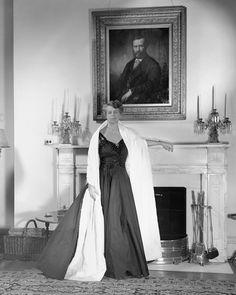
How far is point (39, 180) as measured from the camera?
615 cm

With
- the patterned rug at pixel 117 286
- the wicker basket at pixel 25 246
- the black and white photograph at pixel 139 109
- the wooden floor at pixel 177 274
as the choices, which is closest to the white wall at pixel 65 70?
the black and white photograph at pixel 139 109

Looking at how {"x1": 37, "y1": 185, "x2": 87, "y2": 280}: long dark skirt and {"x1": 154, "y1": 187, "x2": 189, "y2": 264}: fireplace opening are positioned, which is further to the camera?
{"x1": 154, "y1": 187, "x2": 189, "y2": 264}: fireplace opening

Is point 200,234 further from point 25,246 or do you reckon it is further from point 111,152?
point 25,246

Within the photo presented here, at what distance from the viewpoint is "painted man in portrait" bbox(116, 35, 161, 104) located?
595cm

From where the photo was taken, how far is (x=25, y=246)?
577cm

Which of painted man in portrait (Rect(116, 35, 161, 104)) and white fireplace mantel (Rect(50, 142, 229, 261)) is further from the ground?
painted man in portrait (Rect(116, 35, 161, 104))

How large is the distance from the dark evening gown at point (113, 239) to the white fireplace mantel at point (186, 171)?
1.09 meters

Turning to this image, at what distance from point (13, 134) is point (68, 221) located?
2378 mm

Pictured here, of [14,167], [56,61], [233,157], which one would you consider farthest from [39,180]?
[233,157]

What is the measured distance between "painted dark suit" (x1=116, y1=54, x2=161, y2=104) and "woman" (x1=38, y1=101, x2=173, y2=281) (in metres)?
1.07

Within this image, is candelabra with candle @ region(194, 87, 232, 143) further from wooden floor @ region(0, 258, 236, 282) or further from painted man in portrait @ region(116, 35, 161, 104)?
wooden floor @ region(0, 258, 236, 282)

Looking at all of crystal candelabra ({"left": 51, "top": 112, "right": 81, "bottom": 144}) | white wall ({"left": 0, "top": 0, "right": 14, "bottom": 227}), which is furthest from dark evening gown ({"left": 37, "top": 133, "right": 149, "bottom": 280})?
white wall ({"left": 0, "top": 0, "right": 14, "bottom": 227})

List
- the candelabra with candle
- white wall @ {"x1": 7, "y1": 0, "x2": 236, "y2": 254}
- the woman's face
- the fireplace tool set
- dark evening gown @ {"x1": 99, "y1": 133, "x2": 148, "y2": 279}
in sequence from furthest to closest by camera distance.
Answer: white wall @ {"x1": 7, "y1": 0, "x2": 236, "y2": 254} → the candelabra with candle → the fireplace tool set → the woman's face → dark evening gown @ {"x1": 99, "y1": 133, "x2": 148, "y2": 279}

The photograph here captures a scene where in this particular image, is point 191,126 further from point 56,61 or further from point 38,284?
point 38,284
